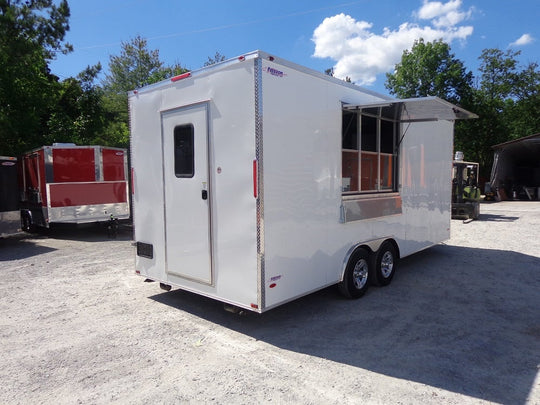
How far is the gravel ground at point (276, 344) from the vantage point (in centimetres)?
295

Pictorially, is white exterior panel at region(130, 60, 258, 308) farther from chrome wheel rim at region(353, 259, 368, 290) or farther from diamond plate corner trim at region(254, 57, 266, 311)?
chrome wheel rim at region(353, 259, 368, 290)

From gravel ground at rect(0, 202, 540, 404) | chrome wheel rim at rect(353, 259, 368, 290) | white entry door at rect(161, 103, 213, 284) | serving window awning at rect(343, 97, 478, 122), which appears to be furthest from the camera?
chrome wheel rim at rect(353, 259, 368, 290)

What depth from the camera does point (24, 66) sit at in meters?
13.6

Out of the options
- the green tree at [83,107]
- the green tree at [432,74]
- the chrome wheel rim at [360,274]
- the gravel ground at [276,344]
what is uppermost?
the green tree at [432,74]

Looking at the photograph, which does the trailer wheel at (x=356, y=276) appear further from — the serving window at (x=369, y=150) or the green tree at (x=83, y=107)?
the green tree at (x=83, y=107)

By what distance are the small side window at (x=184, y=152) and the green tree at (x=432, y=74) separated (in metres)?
28.6

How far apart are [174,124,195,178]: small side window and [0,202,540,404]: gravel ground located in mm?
1734

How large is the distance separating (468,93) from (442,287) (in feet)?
93.8

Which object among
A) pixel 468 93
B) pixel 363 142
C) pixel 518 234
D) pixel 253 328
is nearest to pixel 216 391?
pixel 253 328

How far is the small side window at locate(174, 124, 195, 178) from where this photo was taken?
424 cm

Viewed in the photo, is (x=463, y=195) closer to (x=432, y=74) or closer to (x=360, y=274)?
(x=360, y=274)

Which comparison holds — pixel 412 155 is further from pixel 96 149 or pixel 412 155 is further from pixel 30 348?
pixel 96 149

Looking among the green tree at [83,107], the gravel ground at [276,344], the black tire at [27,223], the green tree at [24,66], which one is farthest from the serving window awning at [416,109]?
the green tree at [83,107]

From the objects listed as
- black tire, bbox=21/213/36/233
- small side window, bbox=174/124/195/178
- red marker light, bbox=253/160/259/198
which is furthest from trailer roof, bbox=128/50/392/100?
black tire, bbox=21/213/36/233
